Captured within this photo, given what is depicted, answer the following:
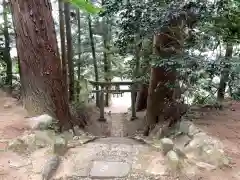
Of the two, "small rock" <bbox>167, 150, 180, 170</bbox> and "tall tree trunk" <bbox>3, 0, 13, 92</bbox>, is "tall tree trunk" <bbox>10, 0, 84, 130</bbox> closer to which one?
"small rock" <bbox>167, 150, 180, 170</bbox>

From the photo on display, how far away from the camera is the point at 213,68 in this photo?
372 centimetres

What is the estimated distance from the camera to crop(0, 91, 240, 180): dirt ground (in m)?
2.99

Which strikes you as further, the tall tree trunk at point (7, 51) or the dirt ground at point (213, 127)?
the tall tree trunk at point (7, 51)

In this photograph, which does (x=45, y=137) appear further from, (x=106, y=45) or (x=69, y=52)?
(x=106, y=45)

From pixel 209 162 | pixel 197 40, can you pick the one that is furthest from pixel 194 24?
pixel 209 162

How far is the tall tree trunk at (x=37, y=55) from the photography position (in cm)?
459

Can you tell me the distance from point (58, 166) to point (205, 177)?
154 cm

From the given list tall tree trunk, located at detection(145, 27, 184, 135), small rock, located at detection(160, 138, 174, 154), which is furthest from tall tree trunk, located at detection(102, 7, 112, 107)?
small rock, located at detection(160, 138, 174, 154)

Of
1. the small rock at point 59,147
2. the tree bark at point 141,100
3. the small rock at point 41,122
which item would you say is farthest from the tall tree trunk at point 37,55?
the tree bark at point 141,100

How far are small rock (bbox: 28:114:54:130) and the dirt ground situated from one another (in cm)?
10

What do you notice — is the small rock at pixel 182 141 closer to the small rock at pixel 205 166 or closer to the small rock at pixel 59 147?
the small rock at pixel 205 166

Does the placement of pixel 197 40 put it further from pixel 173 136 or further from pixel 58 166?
pixel 58 166

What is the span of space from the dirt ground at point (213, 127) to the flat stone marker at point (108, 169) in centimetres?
80

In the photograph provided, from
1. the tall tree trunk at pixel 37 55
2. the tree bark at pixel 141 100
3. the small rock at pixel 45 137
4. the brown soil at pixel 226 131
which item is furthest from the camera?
the tree bark at pixel 141 100
